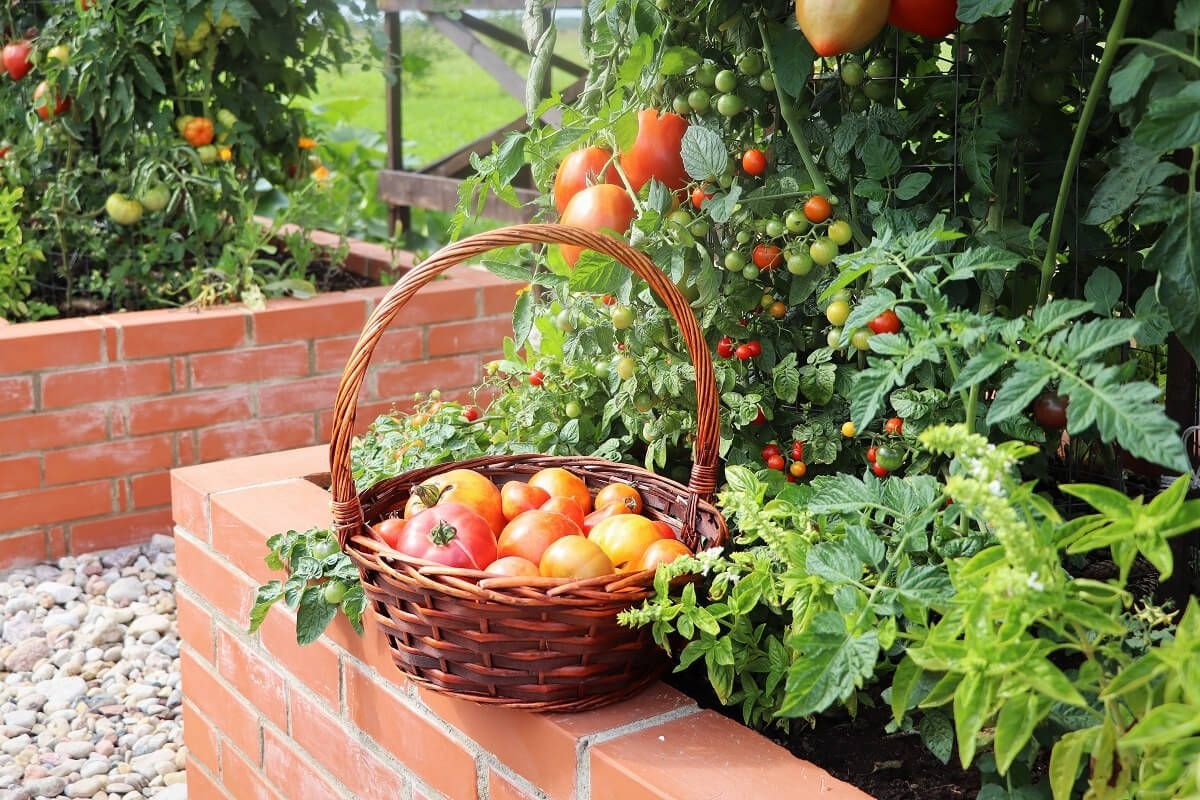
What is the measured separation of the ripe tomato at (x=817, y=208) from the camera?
129cm

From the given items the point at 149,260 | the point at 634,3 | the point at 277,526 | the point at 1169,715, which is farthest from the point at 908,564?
the point at 149,260

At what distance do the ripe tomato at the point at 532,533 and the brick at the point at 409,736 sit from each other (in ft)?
0.73

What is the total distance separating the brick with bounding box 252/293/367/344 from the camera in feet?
9.98

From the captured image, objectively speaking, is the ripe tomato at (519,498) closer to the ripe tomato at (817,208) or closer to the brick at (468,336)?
the ripe tomato at (817,208)

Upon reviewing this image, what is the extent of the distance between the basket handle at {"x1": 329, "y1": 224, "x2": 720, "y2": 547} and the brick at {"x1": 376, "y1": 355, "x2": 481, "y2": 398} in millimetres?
1984

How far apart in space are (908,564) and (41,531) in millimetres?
2400

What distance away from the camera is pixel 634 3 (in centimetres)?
139

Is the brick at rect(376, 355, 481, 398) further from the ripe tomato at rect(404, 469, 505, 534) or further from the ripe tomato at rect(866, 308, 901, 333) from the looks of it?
the ripe tomato at rect(866, 308, 901, 333)

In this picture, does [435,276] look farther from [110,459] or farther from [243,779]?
[110,459]

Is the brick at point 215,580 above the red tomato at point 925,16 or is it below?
below

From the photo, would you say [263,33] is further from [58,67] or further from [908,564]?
[908,564]

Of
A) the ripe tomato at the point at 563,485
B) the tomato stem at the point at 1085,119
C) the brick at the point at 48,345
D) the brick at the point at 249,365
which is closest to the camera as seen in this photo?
the tomato stem at the point at 1085,119

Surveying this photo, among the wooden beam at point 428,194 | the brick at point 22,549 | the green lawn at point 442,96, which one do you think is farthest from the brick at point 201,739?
the green lawn at point 442,96

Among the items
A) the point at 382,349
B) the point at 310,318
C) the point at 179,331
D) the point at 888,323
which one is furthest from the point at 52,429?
the point at 888,323
